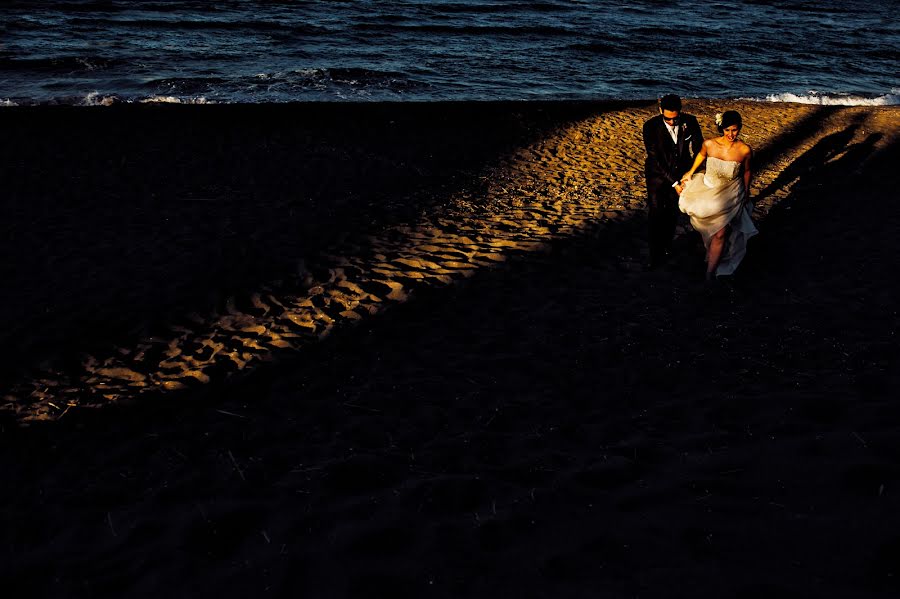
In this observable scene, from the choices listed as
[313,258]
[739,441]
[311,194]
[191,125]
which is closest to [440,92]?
[191,125]

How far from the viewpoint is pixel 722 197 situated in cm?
595

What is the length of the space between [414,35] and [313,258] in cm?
1839

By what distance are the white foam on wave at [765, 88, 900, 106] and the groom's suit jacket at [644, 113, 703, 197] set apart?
1163 centimetres

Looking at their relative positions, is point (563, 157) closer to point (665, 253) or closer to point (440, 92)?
point (665, 253)

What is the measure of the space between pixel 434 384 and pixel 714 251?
3.25 m

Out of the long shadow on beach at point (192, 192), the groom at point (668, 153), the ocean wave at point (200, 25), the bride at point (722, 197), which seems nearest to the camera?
the bride at point (722, 197)

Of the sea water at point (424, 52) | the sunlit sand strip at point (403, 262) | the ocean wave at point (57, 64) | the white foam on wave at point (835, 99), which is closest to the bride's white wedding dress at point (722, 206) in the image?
the sunlit sand strip at point (403, 262)

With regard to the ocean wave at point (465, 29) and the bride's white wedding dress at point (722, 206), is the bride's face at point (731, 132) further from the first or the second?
the ocean wave at point (465, 29)

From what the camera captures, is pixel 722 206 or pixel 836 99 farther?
pixel 836 99

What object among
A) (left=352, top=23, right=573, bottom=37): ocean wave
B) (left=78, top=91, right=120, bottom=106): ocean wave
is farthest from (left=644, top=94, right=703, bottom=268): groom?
(left=352, top=23, right=573, bottom=37): ocean wave

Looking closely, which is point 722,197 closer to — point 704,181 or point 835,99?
point 704,181

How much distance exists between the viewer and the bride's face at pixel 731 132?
5444 mm

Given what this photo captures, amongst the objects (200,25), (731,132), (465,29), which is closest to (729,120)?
(731,132)

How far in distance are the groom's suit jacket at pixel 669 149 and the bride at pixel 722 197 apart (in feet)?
0.49
